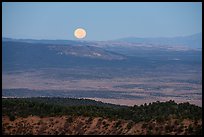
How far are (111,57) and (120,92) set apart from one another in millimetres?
91506

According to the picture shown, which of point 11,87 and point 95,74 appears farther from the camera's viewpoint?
point 95,74

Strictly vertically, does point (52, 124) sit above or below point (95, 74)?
below

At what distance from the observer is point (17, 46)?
18575cm

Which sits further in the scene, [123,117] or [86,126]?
[123,117]

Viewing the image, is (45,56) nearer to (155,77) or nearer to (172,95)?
(155,77)

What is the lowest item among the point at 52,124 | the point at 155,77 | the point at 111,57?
the point at 52,124

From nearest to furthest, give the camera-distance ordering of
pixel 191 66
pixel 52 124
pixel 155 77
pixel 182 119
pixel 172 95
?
pixel 182 119 → pixel 52 124 → pixel 172 95 → pixel 155 77 → pixel 191 66

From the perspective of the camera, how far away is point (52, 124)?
2636cm

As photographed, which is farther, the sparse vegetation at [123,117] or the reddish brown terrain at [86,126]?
the sparse vegetation at [123,117]

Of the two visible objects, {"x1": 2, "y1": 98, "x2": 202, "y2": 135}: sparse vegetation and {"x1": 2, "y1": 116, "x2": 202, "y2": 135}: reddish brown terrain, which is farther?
{"x1": 2, "y1": 98, "x2": 202, "y2": 135}: sparse vegetation

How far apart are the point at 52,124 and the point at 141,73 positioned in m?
102

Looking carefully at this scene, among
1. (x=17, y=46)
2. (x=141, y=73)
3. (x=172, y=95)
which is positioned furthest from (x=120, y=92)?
(x=17, y=46)

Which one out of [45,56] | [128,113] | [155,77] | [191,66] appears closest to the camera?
[128,113]

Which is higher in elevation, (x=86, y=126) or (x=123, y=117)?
(x=123, y=117)
